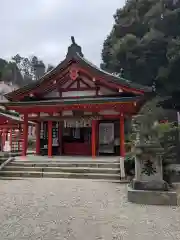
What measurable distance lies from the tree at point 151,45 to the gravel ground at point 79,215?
2034 centimetres

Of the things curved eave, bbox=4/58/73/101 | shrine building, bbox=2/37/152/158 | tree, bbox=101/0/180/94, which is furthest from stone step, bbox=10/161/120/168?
tree, bbox=101/0/180/94

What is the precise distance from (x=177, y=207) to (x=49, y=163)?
719 cm

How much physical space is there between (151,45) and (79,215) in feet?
82.9

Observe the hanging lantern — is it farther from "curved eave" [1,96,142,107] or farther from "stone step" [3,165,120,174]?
"stone step" [3,165,120,174]

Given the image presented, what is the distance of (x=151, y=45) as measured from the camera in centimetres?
2742

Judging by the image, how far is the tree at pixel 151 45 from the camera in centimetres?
2603

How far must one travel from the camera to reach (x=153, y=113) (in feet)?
27.5

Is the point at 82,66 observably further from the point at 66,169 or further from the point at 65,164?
the point at 66,169

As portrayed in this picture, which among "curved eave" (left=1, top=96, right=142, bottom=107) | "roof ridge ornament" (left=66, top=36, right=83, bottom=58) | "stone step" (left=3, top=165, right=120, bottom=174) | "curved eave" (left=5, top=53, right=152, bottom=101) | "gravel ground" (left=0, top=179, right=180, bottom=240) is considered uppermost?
"roof ridge ornament" (left=66, top=36, right=83, bottom=58)

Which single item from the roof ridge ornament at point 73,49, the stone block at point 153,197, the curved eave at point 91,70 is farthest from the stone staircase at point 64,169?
the roof ridge ornament at point 73,49

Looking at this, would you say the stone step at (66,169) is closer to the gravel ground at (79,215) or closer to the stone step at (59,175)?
the stone step at (59,175)

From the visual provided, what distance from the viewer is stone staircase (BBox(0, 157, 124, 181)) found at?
10992 mm

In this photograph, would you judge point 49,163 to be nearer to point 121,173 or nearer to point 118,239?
point 121,173

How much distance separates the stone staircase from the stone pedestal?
2.88 meters
